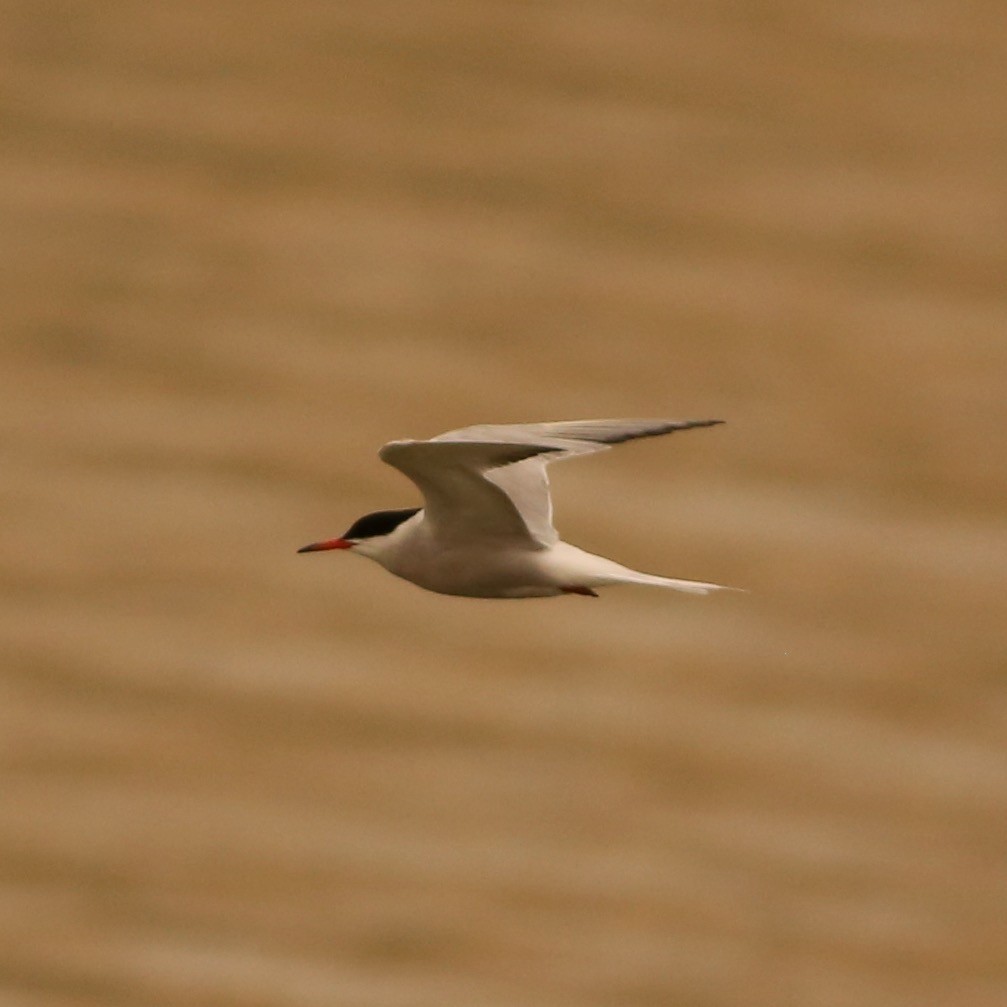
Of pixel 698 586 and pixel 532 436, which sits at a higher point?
pixel 532 436

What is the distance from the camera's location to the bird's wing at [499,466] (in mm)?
3844

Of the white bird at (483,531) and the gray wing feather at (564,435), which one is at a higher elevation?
the gray wing feather at (564,435)

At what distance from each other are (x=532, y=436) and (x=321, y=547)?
3.02ft

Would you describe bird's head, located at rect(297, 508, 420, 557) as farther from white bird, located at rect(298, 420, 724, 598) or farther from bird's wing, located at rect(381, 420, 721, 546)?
bird's wing, located at rect(381, 420, 721, 546)

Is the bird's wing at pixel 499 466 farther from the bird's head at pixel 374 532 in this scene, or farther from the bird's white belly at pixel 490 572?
the bird's head at pixel 374 532

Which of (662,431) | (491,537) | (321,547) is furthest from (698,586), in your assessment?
(321,547)

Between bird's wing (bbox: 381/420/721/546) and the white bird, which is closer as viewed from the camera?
bird's wing (bbox: 381/420/721/546)

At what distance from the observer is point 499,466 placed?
13.5ft

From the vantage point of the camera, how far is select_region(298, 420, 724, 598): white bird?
4.01 metres

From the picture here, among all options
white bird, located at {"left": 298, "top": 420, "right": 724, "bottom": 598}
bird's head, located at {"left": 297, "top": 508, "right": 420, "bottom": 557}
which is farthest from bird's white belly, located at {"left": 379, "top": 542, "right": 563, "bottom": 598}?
bird's head, located at {"left": 297, "top": 508, "right": 420, "bottom": 557}

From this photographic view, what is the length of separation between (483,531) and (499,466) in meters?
0.25

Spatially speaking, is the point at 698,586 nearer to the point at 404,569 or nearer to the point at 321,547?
the point at 404,569

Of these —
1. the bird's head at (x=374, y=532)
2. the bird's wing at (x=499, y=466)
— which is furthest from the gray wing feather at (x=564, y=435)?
the bird's head at (x=374, y=532)

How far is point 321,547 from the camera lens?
4.66 metres
